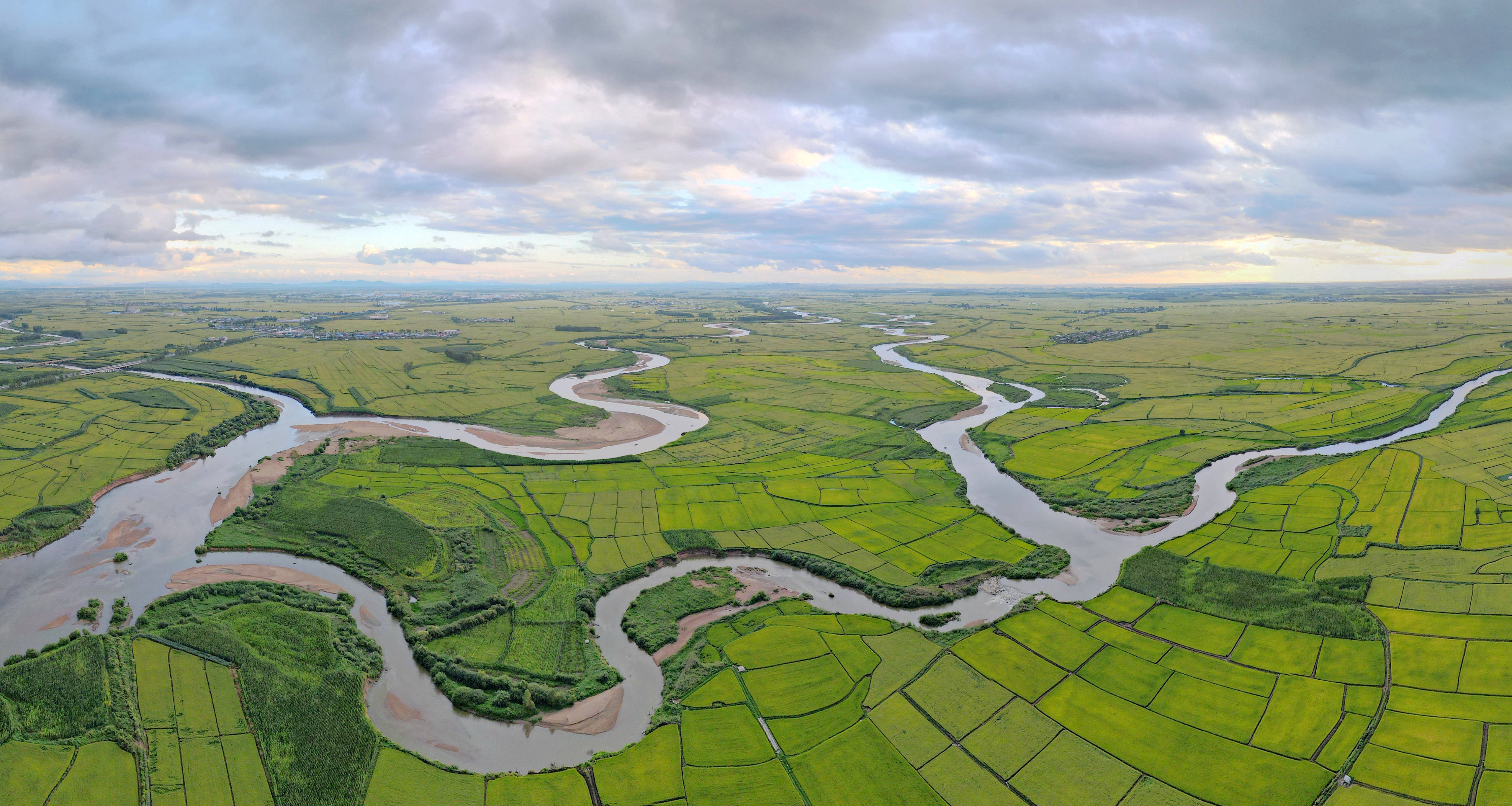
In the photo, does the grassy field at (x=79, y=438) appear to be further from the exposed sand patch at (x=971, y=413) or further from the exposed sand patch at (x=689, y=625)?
the exposed sand patch at (x=971, y=413)

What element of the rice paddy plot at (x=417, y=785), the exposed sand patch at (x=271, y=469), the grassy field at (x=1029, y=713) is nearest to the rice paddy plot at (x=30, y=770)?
the rice paddy plot at (x=417, y=785)

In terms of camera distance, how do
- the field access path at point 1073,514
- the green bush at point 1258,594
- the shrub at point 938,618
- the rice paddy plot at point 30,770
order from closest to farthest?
the rice paddy plot at point 30,770, the green bush at point 1258,594, the shrub at point 938,618, the field access path at point 1073,514

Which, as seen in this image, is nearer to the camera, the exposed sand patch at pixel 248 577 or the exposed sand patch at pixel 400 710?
the exposed sand patch at pixel 400 710

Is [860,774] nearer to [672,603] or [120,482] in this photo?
[672,603]

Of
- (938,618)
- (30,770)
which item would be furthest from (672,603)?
(30,770)

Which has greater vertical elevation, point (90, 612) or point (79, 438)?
point (79, 438)

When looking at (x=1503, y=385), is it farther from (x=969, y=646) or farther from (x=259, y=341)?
(x=259, y=341)
